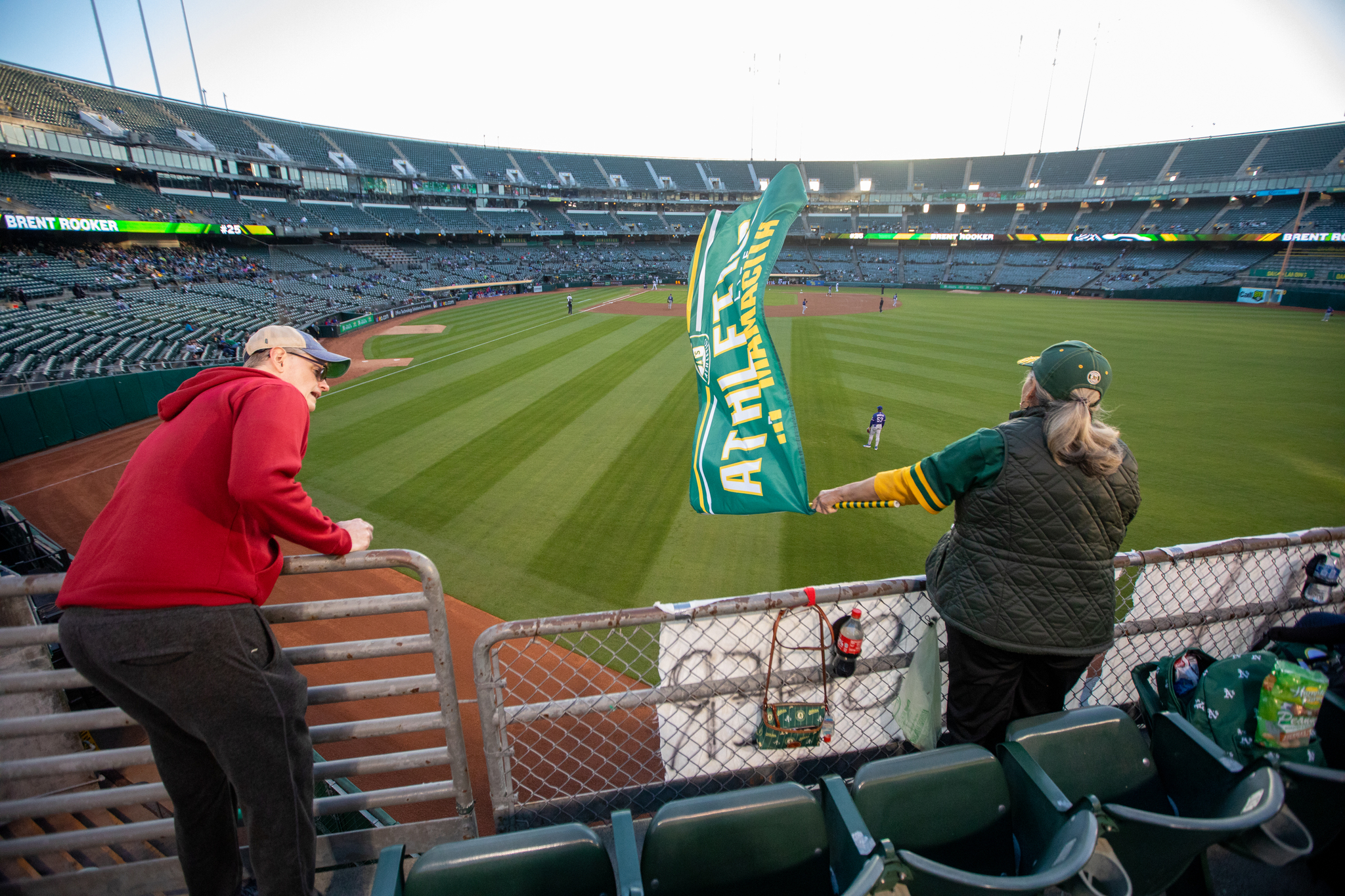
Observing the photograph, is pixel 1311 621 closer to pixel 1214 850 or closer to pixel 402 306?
pixel 1214 850

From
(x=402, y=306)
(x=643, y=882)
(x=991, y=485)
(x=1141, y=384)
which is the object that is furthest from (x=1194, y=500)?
(x=402, y=306)

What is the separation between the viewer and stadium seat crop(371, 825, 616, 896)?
183cm

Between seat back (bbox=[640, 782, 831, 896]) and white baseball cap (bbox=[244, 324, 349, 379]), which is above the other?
white baseball cap (bbox=[244, 324, 349, 379])

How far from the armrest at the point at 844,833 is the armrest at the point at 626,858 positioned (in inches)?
26.9

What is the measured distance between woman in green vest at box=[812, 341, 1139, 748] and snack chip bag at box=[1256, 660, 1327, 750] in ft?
1.72

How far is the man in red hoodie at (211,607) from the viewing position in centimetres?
175

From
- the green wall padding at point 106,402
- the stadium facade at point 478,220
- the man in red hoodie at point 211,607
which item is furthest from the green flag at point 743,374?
the stadium facade at point 478,220

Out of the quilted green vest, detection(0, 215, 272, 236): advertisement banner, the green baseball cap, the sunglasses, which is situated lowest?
the quilted green vest

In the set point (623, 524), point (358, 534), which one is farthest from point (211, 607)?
point (623, 524)

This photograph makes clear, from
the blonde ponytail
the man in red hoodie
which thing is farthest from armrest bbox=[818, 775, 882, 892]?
the man in red hoodie

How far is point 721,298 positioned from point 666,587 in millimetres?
5628

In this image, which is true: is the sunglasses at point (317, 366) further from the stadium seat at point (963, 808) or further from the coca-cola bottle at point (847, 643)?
the stadium seat at point (963, 808)

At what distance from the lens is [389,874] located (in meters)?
1.75

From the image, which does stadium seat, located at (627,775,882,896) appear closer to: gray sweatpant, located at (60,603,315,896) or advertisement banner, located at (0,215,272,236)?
gray sweatpant, located at (60,603,315,896)
